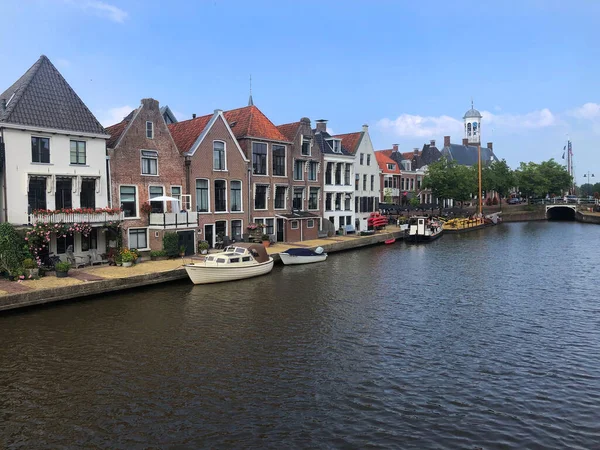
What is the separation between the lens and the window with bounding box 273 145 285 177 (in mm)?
49406

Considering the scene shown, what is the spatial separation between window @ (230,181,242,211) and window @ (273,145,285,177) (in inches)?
228

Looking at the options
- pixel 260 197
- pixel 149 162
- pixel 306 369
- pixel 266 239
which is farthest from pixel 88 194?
pixel 306 369

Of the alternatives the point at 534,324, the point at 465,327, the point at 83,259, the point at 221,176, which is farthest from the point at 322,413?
the point at 221,176

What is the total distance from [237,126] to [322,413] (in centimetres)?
3804

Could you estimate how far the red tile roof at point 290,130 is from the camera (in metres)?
52.2

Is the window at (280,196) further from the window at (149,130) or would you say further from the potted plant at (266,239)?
the window at (149,130)

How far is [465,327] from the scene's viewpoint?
22109mm

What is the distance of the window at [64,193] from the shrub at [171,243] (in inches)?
279

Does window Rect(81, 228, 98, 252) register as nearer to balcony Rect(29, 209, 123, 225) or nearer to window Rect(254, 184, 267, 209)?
balcony Rect(29, 209, 123, 225)

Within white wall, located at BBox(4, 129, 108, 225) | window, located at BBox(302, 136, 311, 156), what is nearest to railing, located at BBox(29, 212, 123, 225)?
white wall, located at BBox(4, 129, 108, 225)

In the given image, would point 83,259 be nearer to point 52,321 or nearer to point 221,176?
point 52,321

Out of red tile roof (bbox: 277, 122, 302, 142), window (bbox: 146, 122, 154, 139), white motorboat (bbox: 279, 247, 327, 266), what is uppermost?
red tile roof (bbox: 277, 122, 302, 142)

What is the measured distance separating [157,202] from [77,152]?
24.3 feet

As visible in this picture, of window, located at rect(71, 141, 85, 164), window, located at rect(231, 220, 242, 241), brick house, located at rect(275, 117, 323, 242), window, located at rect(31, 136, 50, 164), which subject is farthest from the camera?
brick house, located at rect(275, 117, 323, 242)
